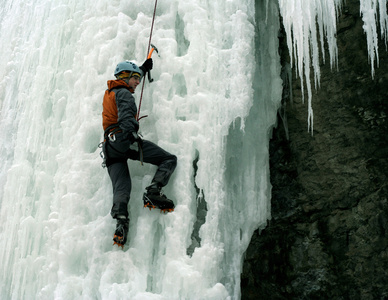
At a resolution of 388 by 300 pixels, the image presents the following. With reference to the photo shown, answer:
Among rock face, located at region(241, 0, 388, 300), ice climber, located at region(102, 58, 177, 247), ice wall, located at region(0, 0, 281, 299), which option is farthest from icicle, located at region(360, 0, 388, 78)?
ice climber, located at region(102, 58, 177, 247)

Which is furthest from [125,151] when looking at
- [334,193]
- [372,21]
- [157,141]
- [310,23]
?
[372,21]

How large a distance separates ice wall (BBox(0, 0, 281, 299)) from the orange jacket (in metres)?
0.49

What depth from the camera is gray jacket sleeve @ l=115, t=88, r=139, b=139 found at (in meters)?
3.85

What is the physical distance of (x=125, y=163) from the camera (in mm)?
4141

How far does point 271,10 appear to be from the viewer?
5.28 metres

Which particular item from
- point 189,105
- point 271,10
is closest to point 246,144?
point 189,105

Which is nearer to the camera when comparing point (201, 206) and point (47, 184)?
point (201, 206)

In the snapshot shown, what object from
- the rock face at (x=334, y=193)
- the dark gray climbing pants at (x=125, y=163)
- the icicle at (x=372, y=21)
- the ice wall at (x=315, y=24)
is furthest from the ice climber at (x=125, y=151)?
the icicle at (x=372, y=21)

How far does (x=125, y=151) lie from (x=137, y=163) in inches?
14.7

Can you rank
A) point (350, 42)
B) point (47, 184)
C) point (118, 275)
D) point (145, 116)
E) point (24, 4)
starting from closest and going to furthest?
point (118, 275) → point (145, 116) → point (47, 184) → point (350, 42) → point (24, 4)

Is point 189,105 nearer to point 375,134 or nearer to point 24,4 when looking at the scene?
point 375,134

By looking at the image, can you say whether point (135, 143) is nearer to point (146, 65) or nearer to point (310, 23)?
point (146, 65)

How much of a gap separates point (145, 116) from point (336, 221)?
7.44 ft

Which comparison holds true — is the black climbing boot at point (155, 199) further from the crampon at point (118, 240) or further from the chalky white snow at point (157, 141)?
the crampon at point (118, 240)
